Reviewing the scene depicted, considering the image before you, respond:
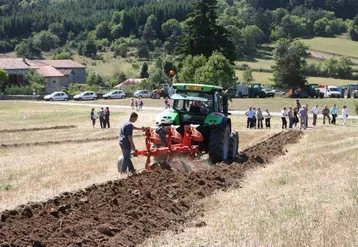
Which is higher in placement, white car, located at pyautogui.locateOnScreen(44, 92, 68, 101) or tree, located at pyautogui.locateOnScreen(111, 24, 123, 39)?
tree, located at pyautogui.locateOnScreen(111, 24, 123, 39)

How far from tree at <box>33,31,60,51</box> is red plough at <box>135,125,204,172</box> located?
15972cm

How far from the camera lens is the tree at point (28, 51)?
15588 cm

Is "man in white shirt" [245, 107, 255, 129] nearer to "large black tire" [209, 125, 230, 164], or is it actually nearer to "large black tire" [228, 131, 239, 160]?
"large black tire" [228, 131, 239, 160]

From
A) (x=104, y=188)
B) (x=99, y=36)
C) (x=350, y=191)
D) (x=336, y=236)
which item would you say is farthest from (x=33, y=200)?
(x=99, y=36)

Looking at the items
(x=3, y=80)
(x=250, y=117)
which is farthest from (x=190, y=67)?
(x=3, y=80)

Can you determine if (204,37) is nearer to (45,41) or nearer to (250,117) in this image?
(250,117)

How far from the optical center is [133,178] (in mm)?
13648

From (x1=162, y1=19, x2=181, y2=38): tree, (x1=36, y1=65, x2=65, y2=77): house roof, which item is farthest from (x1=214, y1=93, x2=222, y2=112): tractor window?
(x1=162, y1=19, x2=181, y2=38): tree

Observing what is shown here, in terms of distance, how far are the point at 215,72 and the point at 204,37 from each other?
1246cm

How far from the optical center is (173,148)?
15539mm

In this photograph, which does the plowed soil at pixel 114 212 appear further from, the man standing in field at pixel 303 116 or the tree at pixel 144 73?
the tree at pixel 144 73

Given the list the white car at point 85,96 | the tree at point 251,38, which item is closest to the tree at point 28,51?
the tree at point 251,38

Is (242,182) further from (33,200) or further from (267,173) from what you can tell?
(33,200)

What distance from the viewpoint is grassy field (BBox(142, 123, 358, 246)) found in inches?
342
